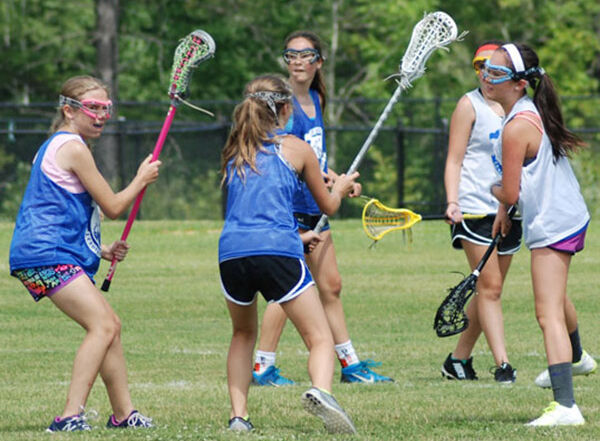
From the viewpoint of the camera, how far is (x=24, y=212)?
6.33 m

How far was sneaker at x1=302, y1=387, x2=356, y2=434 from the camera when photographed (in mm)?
5852

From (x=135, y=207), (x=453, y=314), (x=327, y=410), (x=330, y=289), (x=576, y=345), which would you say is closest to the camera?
(x=327, y=410)

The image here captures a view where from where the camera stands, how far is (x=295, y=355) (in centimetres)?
981


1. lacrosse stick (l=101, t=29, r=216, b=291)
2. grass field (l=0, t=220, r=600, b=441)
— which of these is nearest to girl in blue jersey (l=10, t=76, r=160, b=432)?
grass field (l=0, t=220, r=600, b=441)

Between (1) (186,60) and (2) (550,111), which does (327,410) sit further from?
(1) (186,60)

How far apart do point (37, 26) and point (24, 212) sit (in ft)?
103

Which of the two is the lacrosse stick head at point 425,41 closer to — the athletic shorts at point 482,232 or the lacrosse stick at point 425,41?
the lacrosse stick at point 425,41

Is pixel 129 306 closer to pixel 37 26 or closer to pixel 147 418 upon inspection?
pixel 147 418

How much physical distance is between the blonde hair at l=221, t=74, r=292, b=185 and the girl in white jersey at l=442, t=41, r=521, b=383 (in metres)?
2.25

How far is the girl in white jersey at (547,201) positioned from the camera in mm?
6387

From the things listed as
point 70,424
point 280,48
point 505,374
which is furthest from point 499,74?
point 280,48

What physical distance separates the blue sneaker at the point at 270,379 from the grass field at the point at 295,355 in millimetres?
215

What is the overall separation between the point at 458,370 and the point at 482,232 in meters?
0.91

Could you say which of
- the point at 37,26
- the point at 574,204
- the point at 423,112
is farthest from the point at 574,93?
the point at 574,204
